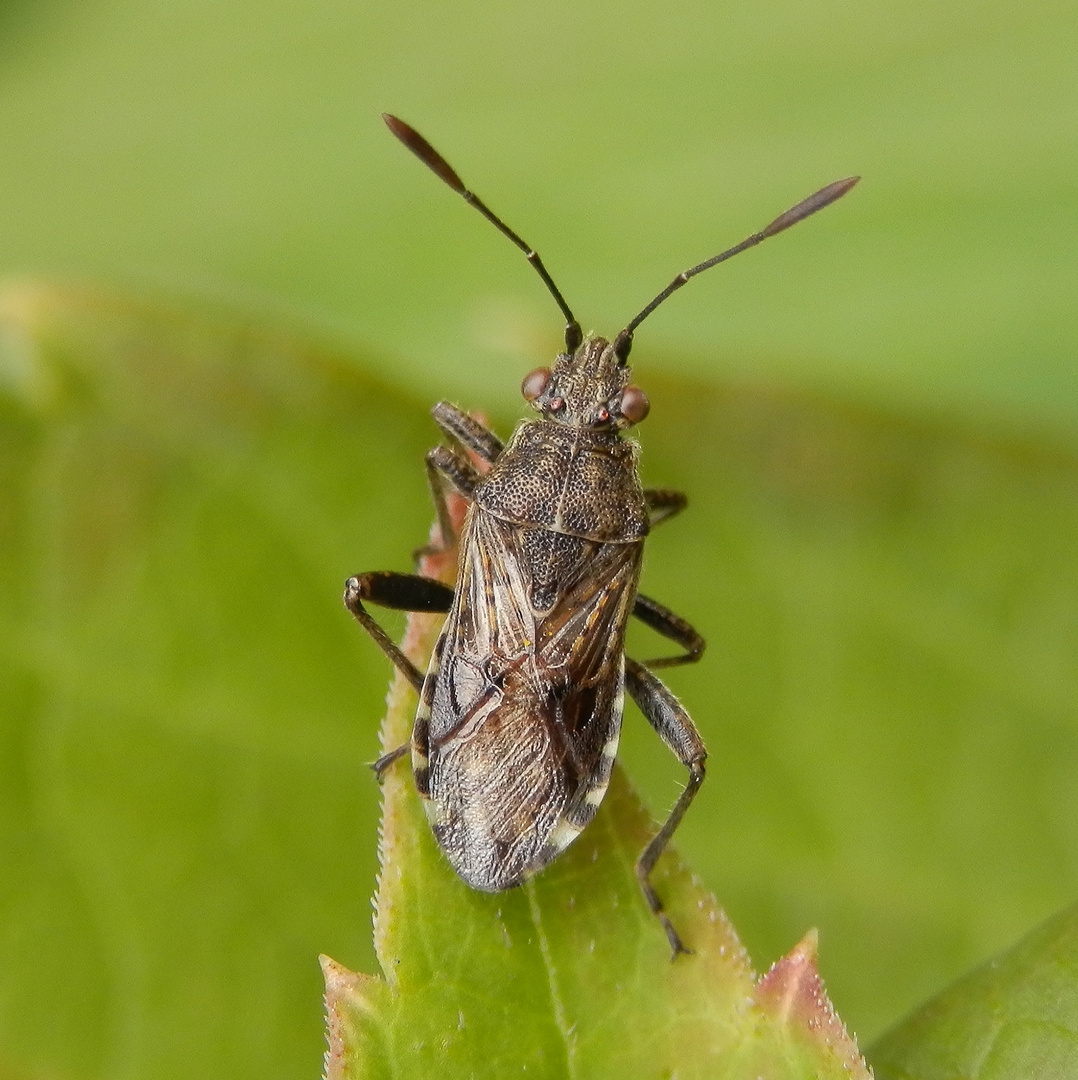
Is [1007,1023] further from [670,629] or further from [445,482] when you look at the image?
[445,482]

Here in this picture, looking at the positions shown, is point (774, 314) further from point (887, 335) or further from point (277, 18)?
point (277, 18)

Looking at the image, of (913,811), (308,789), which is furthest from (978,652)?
(308,789)

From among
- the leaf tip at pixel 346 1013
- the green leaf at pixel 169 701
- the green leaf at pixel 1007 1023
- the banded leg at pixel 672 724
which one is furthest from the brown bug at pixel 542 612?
the green leaf at pixel 1007 1023

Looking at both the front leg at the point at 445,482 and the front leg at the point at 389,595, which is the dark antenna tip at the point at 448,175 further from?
the front leg at the point at 389,595

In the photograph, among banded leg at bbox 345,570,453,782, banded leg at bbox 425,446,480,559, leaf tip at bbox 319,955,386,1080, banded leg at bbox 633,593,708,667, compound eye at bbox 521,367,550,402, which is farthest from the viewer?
compound eye at bbox 521,367,550,402

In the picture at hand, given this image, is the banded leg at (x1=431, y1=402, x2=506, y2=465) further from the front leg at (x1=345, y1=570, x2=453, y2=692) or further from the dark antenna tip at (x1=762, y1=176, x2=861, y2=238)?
the dark antenna tip at (x1=762, y1=176, x2=861, y2=238)

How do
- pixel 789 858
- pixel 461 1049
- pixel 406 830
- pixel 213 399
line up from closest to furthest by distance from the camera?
pixel 461 1049 → pixel 406 830 → pixel 213 399 → pixel 789 858

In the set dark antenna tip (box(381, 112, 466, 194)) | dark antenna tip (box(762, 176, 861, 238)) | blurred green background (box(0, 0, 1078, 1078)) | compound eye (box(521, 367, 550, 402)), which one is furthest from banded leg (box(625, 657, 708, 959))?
dark antenna tip (box(381, 112, 466, 194))
